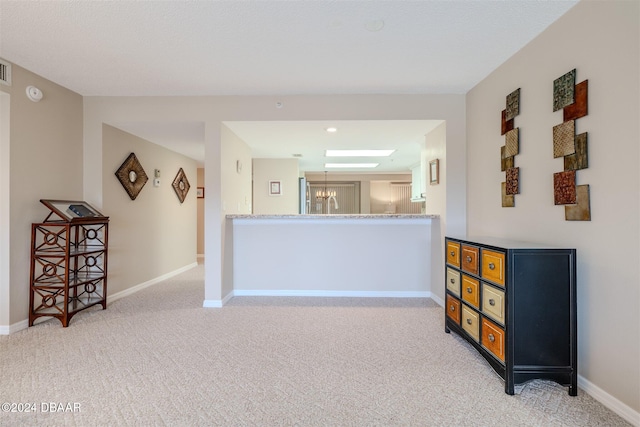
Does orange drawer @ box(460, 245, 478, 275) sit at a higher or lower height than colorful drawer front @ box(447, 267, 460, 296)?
higher

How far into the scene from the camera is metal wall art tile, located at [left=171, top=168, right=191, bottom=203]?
17.8ft

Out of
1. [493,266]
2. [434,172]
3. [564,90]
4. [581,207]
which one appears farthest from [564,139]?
[434,172]

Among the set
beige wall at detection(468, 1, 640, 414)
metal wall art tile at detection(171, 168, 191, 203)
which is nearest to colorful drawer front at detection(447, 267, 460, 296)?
beige wall at detection(468, 1, 640, 414)

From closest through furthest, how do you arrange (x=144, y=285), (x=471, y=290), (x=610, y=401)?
1. (x=610, y=401)
2. (x=471, y=290)
3. (x=144, y=285)

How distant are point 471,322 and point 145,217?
14.3 feet

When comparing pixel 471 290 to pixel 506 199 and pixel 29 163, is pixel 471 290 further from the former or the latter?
pixel 29 163

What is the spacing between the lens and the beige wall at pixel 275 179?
6316mm

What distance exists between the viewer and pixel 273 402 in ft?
5.93

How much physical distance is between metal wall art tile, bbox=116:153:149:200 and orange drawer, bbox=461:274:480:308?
13.4ft

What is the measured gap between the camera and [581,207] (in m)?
1.92

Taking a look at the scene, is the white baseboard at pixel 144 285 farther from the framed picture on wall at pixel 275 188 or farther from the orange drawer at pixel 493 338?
the orange drawer at pixel 493 338

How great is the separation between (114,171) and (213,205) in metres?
1.43

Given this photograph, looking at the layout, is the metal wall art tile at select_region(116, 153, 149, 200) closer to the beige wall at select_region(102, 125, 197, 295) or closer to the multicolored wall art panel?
the beige wall at select_region(102, 125, 197, 295)

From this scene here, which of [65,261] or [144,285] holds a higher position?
[65,261]
